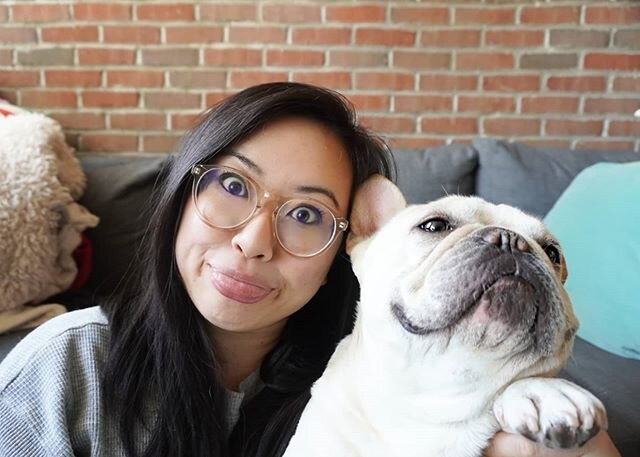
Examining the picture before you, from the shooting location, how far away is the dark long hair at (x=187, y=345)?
1.01 m

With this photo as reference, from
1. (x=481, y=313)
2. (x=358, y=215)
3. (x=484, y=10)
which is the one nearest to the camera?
(x=481, y=313)

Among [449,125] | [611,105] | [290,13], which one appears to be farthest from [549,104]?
[290,13]

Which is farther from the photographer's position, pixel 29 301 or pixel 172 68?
pixel 172 68

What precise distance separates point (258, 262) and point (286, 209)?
0.10 meters

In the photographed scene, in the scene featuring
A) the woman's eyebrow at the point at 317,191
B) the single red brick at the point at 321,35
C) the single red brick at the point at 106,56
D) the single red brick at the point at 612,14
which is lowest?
the woman's eyebrow at the point at 317,191

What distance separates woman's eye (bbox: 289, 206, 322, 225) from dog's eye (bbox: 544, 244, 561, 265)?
1.16 feet

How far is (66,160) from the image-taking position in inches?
70.3

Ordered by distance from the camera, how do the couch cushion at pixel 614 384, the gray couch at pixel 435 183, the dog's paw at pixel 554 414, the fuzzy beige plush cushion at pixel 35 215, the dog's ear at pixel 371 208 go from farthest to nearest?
1. the gray couch at pixel 435 183
2. the fuzzy beige plush cushion at pixel 35 215
3. the couch cushion at pixel 614 384
4. the dog's ear at pixel 371 208
5. the dog's paw at pixel 554 414

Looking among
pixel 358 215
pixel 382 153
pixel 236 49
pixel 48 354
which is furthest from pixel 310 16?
pixel 48 354

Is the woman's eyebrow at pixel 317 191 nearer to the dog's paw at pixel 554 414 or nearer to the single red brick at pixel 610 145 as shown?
the dog's paw at pixel 554 414

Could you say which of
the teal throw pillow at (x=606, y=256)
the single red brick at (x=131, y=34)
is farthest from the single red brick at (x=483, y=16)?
the single red brick at (x=131, y=34)

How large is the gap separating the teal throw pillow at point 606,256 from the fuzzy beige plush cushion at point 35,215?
1319 mm

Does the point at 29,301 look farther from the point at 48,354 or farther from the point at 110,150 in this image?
the point at 110,150

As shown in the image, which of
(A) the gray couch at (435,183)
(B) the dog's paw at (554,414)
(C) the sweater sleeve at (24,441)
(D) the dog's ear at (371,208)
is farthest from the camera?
(A) the gray couch at (435,183)
